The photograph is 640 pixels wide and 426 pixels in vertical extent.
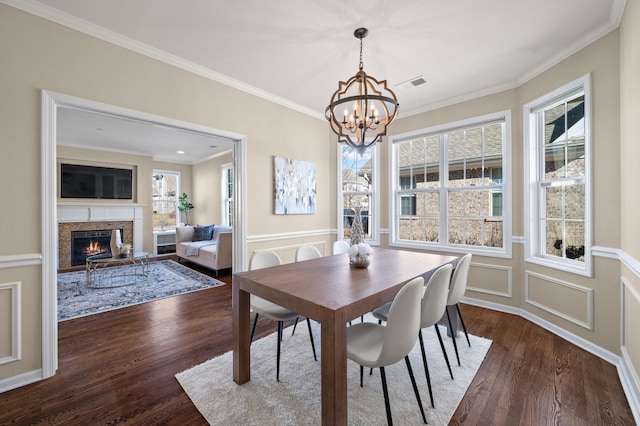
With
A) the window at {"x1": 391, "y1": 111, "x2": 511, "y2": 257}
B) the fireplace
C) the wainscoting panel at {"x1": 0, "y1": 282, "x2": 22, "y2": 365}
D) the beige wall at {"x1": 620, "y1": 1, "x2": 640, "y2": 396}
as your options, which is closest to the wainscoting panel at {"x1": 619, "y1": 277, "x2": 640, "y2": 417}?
the beige wall at {"x1": 620, "y1": 1, "x2": 640, "y2": 396}

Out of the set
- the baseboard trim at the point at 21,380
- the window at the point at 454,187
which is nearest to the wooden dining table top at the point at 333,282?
the window at the point at 454,187

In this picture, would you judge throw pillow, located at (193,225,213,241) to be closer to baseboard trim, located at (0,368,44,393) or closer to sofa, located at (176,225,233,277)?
sofa, located at (176,225,233,277)

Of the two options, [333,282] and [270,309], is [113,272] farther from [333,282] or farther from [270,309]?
[333,282]

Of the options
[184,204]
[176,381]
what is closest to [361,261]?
[176,381]

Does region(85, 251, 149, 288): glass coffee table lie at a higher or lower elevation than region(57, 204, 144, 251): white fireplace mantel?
lower

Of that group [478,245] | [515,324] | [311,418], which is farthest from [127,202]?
[515,324]

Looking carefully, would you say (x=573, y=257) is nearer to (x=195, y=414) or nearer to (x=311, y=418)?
(x=311, y=418)

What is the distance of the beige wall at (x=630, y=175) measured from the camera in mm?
1806

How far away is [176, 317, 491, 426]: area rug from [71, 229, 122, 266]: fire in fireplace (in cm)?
553

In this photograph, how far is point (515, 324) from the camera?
301 centimetres

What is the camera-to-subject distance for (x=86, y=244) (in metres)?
6.20

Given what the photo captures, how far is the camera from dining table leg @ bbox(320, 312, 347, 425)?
1322 mm

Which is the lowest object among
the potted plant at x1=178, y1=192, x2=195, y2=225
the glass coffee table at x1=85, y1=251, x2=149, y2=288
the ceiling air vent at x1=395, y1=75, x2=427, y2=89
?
the glass coffee table at x1=85, y1=251, x2=149, y2=288

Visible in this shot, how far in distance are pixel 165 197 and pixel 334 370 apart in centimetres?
815
